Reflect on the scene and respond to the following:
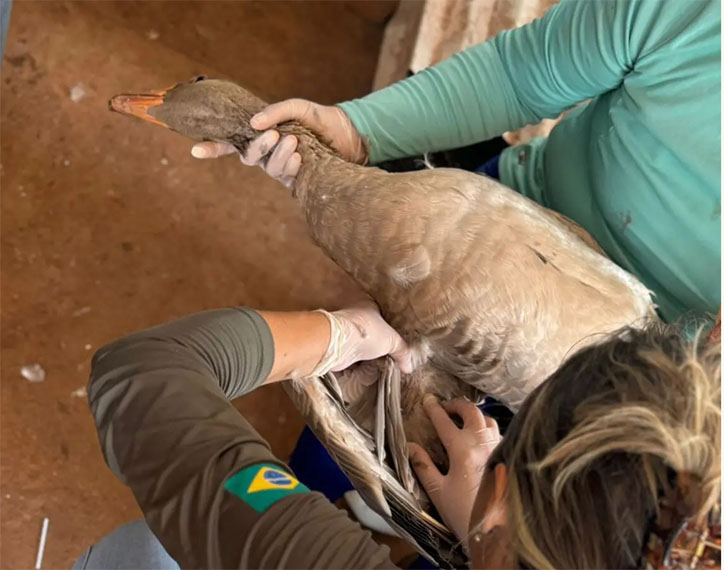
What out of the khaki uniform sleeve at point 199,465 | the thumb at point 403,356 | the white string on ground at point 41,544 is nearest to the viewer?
the khaki uniform sleeve at point 199,465

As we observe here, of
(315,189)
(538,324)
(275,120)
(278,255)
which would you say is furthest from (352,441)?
(278,255)

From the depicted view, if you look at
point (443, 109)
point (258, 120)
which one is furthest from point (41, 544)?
point (443, 109)

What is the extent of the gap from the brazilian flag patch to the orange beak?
33.4 inches

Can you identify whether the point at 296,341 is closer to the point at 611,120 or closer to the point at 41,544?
the point at 611,120

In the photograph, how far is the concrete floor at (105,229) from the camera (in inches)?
54.8

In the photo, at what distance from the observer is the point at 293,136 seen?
3.59 ft

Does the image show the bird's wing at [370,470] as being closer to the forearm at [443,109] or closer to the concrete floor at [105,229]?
the forearm at [443,109]

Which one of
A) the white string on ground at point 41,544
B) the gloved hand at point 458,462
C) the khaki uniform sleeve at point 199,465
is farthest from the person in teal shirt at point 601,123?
the white string on ground at point 41,544

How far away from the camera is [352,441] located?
88cm

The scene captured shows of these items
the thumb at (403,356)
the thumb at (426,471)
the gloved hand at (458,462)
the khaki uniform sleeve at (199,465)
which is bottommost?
the thumb at (426,471)

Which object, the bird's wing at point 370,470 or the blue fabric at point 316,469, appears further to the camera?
the blue fabric at point 316,469

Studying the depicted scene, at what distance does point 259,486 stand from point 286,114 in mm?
731

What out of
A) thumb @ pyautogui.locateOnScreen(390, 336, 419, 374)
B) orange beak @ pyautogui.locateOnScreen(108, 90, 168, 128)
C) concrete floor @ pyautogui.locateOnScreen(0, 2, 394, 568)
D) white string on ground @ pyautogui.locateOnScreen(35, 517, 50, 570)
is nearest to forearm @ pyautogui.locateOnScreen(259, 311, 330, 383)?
thumb @ pyautogui.locateOnScreen(390, 336, 419, 374)

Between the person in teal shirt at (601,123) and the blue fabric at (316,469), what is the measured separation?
52 centimetres
